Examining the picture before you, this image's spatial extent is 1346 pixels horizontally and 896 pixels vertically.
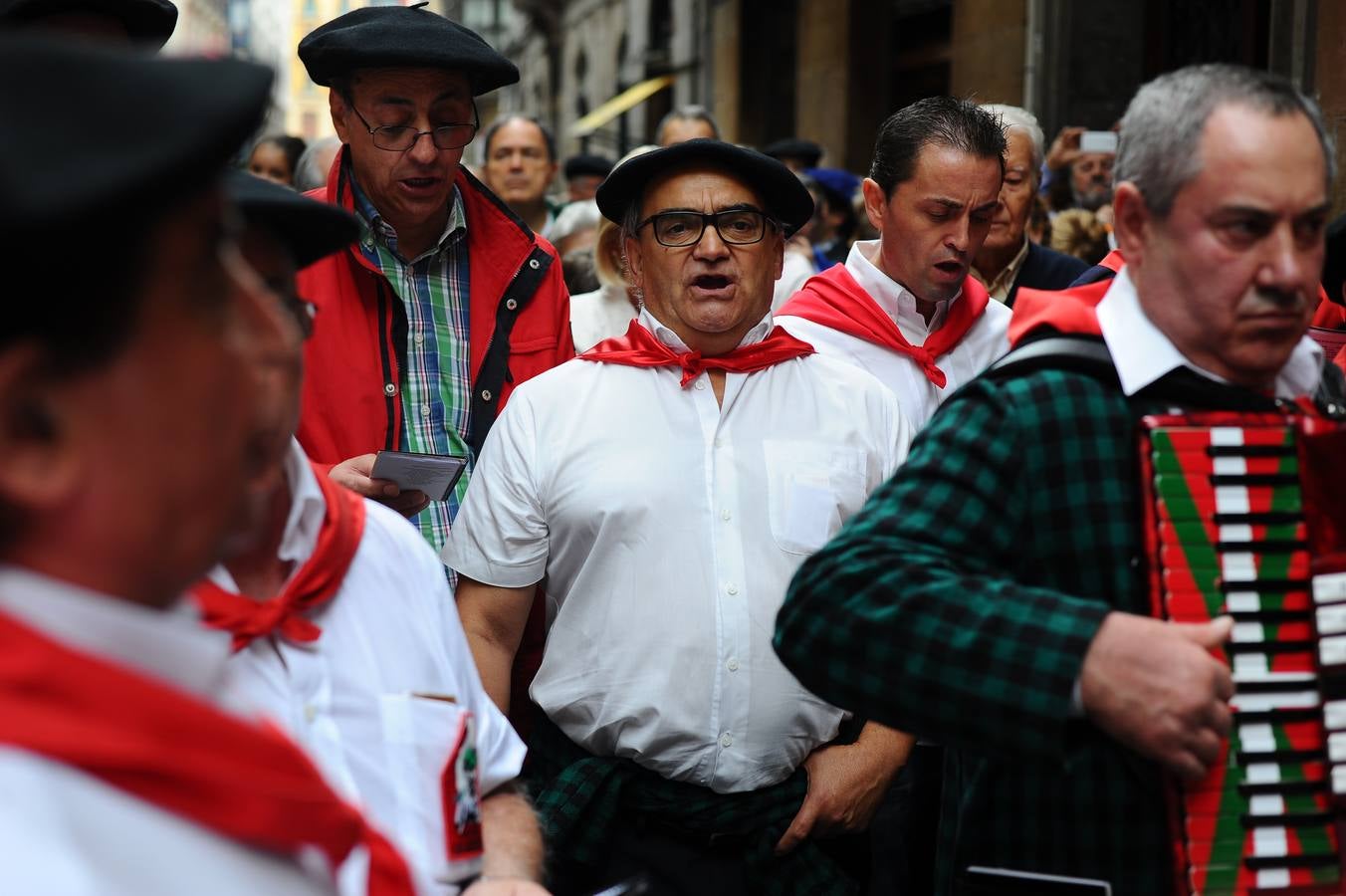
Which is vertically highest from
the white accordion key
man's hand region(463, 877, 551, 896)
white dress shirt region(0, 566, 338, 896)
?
white dress shirt region(0, 566, 338, 896)

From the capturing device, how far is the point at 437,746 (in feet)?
7.09

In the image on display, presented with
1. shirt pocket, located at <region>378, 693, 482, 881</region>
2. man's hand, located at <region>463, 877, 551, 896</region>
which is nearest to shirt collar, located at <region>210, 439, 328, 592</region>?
shirt pocket, located at <region>378, 693, 482, 881</region>

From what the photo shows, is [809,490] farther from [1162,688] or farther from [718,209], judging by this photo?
[1162,688]

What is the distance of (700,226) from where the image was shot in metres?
3.54

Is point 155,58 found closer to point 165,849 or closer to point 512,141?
point 165,849

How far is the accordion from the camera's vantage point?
7.28 feet

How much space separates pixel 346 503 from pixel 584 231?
512 cm

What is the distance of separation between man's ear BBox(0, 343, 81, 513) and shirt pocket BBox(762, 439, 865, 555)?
2232 mm

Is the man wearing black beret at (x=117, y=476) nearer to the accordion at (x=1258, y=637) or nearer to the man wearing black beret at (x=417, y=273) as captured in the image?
the accordion at (x=1258, y=637)

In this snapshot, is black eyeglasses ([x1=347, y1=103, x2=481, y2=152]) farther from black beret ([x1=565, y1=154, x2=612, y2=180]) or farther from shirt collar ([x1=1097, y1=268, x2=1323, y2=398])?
black beret ([x1=565, y1=154, x2=612, y2=180])

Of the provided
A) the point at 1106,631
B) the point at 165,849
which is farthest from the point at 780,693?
the point at 165,849

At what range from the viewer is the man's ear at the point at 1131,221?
2396 millimetres

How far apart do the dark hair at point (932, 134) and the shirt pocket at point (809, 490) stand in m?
1.47

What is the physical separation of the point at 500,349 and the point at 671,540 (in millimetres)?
991
